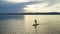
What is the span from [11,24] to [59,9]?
534 millimetres

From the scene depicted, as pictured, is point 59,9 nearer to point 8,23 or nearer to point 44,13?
point 44,13

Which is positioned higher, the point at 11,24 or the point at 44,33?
A: the point at 11,24

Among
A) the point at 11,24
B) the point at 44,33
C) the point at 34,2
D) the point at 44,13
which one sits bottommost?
the point at 44,33

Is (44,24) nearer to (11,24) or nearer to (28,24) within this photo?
(28,24)

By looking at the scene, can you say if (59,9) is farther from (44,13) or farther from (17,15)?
(17,15)

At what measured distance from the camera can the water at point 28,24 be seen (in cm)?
110

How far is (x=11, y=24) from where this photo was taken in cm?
114

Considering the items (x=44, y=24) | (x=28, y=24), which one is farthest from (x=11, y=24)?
(x=44, y=24)

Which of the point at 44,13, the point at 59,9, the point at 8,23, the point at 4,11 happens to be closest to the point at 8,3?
the point at 4,11

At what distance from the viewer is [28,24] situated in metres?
1.12

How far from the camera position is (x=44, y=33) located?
110cm

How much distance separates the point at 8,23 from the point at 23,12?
20cm

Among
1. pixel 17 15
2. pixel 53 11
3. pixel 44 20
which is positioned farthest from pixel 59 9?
pixel 17 15

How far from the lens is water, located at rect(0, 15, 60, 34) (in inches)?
43.3
